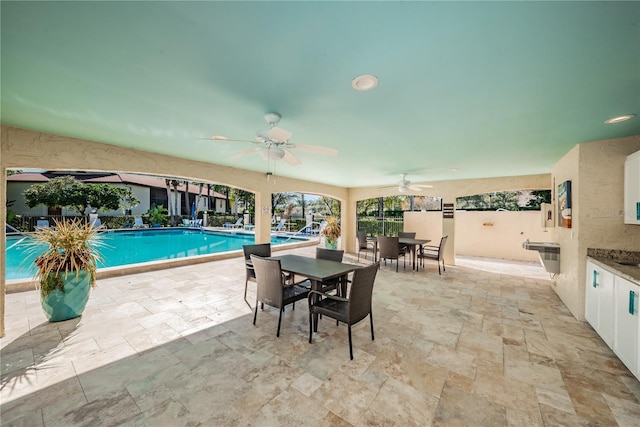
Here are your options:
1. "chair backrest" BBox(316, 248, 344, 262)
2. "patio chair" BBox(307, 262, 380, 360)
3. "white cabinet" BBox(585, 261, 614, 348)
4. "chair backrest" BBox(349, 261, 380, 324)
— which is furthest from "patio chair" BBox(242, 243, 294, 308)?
"white cabinet" BBox(585, 261, 614, 348)

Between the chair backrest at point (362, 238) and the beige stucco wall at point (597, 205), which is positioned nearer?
the beige stucco wall at point (597, 205)

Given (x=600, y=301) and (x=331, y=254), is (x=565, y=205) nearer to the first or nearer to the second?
(x=600, y=301)

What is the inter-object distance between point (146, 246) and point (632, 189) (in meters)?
13.1

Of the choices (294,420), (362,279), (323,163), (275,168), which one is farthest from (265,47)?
(275,168)

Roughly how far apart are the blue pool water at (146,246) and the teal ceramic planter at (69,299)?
3925mm

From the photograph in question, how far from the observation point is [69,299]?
9.81 ft

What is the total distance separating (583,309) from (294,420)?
4.02m

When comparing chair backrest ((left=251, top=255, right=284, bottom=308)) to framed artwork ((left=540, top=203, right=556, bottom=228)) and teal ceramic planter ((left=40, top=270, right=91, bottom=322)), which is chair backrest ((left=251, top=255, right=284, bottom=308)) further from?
framed artwork ((left=540, top=203, right=556, bottom=228))

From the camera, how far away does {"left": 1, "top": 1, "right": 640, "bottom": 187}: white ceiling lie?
1.29 m

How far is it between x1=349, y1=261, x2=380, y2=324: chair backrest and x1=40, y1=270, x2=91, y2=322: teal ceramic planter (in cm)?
342

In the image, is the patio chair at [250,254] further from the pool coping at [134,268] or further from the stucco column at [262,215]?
the pool coping at [134,268]

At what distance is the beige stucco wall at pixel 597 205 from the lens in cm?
306

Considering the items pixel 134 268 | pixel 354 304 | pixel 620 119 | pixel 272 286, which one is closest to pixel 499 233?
pixel 620 119

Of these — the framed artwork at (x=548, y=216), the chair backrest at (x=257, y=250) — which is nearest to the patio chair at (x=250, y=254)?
the chair backrest at (x=257, y=250)
